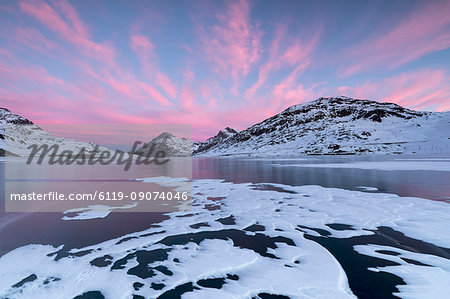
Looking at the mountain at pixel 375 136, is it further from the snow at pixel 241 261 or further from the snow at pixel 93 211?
the snow at pixel 93 211

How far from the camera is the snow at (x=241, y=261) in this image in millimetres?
3689

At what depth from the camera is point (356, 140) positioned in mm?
126562

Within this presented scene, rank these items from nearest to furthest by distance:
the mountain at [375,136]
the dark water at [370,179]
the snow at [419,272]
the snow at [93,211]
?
the snow at [419,272], the snow at [93,211], the dark water at [370,179], the mountain at [375,136]

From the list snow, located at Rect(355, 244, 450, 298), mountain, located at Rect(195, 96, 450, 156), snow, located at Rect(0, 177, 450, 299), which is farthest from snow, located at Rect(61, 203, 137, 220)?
mountain, located at Rect(195, 96, 450, 156)

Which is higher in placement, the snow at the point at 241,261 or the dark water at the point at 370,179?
the dark water at the point at 370,179

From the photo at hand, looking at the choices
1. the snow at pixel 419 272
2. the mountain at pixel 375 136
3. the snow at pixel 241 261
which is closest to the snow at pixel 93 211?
the snow at pixel 241 261

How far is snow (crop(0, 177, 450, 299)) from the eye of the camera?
12.1 feet

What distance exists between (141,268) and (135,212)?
501 cm

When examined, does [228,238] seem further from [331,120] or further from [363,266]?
[331,120]

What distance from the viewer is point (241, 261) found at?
4680 millimetres

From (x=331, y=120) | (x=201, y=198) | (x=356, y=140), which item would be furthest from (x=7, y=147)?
(x=331, y=120)

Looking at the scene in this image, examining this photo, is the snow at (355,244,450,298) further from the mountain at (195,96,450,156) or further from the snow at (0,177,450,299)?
the mountain at (195,96,450,156)

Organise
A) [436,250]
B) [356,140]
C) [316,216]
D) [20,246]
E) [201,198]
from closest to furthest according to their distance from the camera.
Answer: [436,250]
[20,246]
[316,216]
[201,198]
[356,140]

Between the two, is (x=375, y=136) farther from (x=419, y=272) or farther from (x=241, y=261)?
(x=241, y=261)
